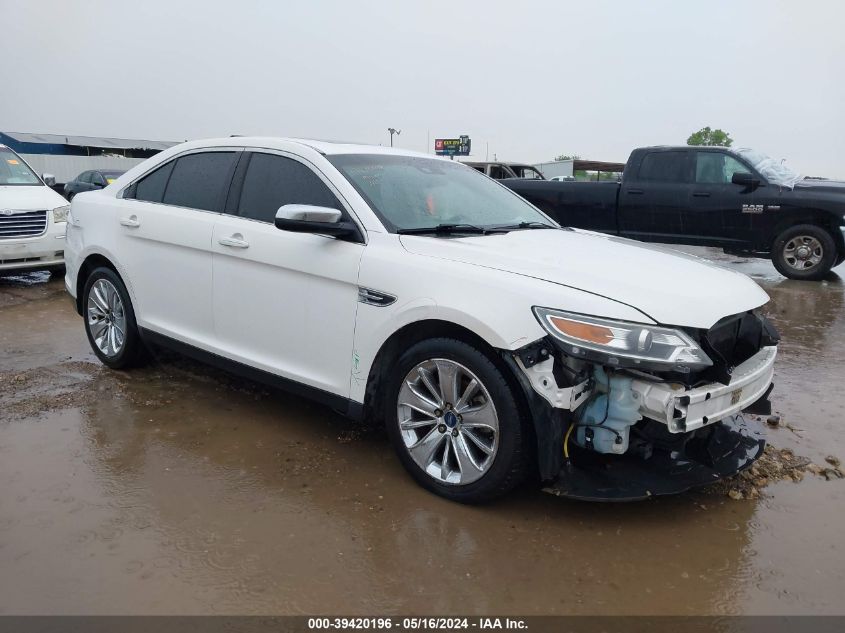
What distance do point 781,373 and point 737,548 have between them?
9.52 ft

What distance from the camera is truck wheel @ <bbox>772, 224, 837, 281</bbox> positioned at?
948cm

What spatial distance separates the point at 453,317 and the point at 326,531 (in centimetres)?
109

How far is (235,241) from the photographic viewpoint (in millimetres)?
3975

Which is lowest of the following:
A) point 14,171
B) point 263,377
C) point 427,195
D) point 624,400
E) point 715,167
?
point 263,377

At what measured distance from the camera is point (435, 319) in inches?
123

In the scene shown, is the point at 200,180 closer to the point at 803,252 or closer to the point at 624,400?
the point at 624,400

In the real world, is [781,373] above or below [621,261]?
below

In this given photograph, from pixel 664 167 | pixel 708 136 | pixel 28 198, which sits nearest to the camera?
pixel 28 198

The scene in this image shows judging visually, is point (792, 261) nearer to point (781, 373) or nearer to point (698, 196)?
point (698, 196)

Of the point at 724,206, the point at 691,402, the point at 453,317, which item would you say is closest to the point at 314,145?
the point at 453,317

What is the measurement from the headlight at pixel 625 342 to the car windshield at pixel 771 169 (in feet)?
26.8

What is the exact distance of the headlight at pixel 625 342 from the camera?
8.91 ft

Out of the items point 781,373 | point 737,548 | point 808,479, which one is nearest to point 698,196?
point 781,373

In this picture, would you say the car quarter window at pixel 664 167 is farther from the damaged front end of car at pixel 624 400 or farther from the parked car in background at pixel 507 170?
the parked car in background at pixel 507 170
